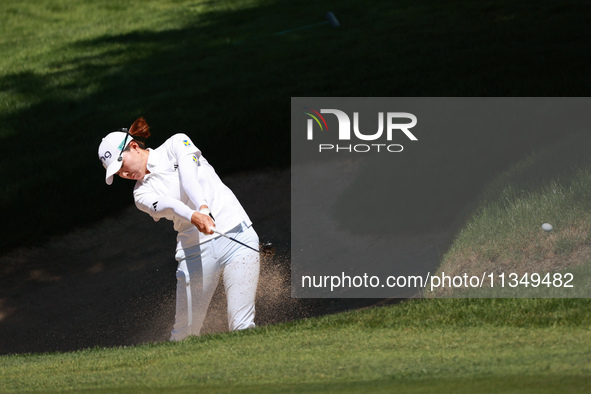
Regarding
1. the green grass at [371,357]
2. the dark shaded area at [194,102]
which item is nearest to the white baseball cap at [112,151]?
the green grass at [371,357]

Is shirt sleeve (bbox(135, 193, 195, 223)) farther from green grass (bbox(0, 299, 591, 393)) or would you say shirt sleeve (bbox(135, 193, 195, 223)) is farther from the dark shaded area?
the dark shaded area

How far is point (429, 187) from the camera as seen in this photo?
10711mm

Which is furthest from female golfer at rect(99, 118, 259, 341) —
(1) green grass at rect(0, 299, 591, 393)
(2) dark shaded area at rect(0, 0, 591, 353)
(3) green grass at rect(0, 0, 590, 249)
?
(3) green grass at rect(0, 0, 590, 249)

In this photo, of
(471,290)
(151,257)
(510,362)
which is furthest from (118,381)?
(151,257)

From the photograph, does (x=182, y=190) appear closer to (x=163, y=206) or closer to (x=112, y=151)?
(x=163, y=206)

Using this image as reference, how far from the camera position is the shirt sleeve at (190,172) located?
6141 millimetres

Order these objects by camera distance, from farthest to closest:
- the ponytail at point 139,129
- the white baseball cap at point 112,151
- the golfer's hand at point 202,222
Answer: the ponytail at point 139,129
the white baseball cap at point 112,151
the golfer's hand at point 202,222

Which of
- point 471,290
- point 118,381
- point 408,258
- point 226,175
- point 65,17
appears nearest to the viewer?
point 118,381

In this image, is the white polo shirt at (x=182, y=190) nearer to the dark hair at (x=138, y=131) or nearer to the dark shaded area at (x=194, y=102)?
the dark hair at (x=138, y=131)

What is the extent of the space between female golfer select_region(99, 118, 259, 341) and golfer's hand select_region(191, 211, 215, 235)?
208mm

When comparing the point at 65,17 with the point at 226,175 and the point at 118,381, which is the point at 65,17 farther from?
the point at 118,381

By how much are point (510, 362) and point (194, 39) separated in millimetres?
14974

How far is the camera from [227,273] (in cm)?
639

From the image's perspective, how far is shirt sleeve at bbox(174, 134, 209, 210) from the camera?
20.1 feet
